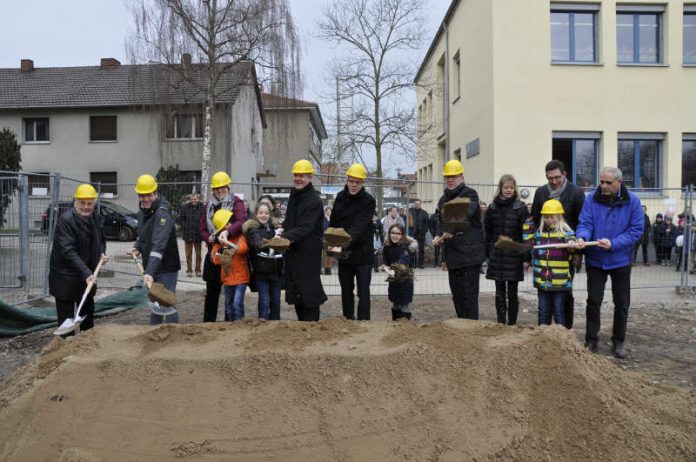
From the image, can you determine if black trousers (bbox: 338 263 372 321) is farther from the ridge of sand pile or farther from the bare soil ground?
the ridge of sand pile

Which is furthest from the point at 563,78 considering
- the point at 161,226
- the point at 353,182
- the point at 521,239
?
the point at 161,226

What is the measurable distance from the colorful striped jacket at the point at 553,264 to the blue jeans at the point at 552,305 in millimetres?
95

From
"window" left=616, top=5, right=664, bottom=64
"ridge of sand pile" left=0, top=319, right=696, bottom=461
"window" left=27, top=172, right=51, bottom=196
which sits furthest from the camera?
"window" left=616, top=5, right=664, bottom=64

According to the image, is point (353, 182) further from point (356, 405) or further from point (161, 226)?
point (356, 405)

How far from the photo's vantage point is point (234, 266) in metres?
6.07

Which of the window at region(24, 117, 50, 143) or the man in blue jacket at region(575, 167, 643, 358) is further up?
the window at region(24, 117, 50, 143)

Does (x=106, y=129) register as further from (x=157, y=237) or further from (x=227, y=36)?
(x=157, y=237)

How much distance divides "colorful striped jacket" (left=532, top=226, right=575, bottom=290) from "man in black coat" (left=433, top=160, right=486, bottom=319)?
2.03 ft

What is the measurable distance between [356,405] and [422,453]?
464 millimetres

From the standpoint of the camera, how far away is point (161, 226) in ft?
17.9

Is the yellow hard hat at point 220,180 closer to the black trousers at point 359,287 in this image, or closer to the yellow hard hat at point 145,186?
the yellow hard hat at point 145,186

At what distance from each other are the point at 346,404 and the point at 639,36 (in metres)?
15.9

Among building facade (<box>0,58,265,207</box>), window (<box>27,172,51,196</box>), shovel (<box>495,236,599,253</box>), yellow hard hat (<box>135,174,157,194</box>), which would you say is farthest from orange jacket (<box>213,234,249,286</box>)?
building facade (<box>0,58,265,207</box>)

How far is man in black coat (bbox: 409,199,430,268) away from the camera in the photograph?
1184cm
